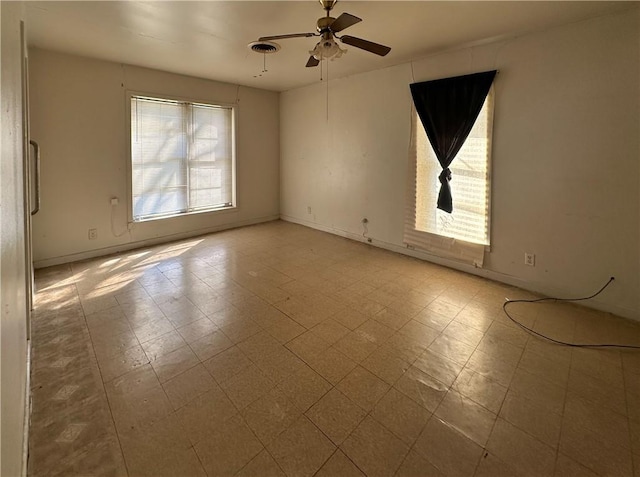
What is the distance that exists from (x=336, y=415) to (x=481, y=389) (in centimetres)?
89

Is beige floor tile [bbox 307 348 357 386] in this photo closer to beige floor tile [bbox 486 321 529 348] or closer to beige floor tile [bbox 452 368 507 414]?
beige floor tile [bbox 452 368 507 414]

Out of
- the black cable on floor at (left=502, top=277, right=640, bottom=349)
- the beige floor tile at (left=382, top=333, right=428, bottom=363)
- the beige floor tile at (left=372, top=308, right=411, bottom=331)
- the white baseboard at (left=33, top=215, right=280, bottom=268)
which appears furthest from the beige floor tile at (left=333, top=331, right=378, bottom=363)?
the white baseboard at (left=33, top=215, right=280, bottom=268)

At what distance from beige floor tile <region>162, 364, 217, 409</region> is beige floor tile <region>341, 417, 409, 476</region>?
0.87m

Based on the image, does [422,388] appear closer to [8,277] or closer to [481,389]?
[481,389]

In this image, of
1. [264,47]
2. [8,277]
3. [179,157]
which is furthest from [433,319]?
[179,157]

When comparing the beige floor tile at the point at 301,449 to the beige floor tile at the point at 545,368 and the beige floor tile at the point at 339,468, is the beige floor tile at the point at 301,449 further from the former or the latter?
the beige floor tile at the point at 545,368

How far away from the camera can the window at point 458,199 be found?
3.44m

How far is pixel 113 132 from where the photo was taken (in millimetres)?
4086

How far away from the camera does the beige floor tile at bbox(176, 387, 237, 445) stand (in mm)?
1562

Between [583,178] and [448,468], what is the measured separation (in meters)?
2.76

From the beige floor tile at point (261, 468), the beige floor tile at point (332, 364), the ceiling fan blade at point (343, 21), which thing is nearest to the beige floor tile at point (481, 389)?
the beige floor tile at point (332, 364)

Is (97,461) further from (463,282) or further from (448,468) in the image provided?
(463,282)

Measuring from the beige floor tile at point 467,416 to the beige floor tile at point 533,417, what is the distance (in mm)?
106

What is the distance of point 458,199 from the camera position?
12.1 ft
